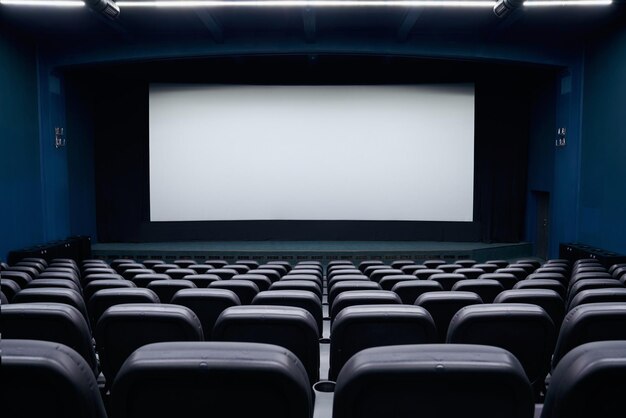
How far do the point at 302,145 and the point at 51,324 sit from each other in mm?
10930

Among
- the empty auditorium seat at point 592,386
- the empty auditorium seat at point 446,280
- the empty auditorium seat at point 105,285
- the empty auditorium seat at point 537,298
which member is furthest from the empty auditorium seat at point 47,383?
the empty auditorium seat at point 446,280

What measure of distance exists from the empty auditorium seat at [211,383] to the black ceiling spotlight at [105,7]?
726cm

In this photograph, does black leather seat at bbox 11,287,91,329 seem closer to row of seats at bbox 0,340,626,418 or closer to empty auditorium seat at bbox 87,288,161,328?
empty auditorium seat at bbox 87,288,161,328

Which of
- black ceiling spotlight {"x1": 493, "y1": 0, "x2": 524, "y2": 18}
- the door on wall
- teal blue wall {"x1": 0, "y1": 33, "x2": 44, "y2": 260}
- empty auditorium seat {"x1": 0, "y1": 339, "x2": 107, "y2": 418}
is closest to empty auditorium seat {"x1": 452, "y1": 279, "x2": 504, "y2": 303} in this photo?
empty auditorium seat {"x1": 0, "y1": 339, "x2": 107, "y2": 418}

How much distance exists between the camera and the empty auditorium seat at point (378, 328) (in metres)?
2.54

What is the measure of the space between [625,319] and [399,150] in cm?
A: 1097

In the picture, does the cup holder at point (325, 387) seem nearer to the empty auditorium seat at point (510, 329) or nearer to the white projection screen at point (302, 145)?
the empty auditorium seat at point (510, 329)

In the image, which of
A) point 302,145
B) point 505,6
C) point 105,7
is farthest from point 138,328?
point 302,145

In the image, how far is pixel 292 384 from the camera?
133 cm

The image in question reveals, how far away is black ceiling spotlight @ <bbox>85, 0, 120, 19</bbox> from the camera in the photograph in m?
7.39

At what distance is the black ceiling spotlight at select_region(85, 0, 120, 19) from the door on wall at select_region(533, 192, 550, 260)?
1015cm

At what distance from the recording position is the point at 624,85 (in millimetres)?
9445

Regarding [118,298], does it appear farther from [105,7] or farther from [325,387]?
[105,7]

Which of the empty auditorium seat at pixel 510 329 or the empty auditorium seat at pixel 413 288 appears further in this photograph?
the empty auditorium seat at pixel 413 288
